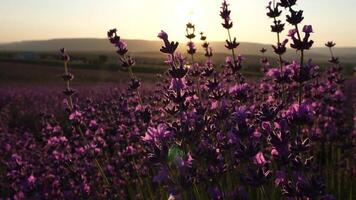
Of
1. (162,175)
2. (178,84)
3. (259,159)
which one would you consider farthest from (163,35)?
(259,159)

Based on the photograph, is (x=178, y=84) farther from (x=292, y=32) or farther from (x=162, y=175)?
(x=292, y=32)

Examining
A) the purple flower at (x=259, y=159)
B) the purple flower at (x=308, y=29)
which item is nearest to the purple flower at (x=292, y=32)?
the purple flower at (x=308, y=29)

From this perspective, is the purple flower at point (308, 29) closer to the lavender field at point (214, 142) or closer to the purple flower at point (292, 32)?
the lavender field at point (214, 142)

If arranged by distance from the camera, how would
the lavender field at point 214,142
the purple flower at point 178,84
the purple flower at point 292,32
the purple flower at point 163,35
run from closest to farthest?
the lavender field at point 214,142 < the purple flower at point 178,84 < the purple flower at point 163,35 < the purple flower at point 292,32

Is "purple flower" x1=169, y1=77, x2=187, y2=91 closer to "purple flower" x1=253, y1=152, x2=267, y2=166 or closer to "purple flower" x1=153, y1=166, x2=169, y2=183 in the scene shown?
"purple flower" x1=153, y1=166, x2=169, y2=183

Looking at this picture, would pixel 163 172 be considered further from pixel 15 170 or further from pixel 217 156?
pixel 15 170

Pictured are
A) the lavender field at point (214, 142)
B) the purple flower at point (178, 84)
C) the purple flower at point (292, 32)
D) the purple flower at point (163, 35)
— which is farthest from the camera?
the purple flower at point (292, 32)

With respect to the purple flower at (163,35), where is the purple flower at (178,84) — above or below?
below

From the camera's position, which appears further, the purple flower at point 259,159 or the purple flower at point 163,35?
the purple flower at point 163,35

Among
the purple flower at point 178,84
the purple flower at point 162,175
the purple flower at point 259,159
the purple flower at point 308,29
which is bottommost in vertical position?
the purple flower at point 162,175

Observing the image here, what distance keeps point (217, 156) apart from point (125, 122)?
3.74 metres

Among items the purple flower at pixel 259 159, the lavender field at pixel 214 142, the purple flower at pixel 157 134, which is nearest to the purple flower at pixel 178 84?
the lavender field at pixel 214 142

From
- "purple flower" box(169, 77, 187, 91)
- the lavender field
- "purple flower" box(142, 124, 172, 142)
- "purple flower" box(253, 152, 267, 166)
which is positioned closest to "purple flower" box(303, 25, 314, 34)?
the lavender field

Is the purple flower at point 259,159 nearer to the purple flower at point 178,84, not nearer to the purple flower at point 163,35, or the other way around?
the purple flower at point 178,84
